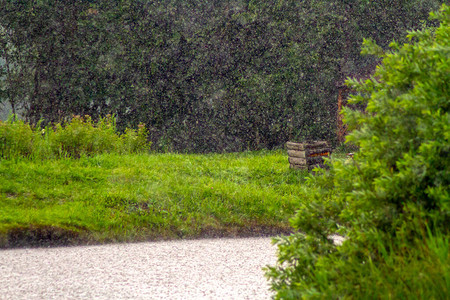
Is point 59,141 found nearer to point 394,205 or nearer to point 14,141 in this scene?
point 14,141

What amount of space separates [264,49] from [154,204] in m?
9.27

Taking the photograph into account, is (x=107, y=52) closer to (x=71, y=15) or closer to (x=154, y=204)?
(x=71, y=15)

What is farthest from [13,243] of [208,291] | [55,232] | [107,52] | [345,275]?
[107,52]

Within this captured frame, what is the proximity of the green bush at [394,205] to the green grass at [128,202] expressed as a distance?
302cm

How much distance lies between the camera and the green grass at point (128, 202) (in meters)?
6.19

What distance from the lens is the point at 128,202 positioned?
6957mm

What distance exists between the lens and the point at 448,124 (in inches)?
96.7

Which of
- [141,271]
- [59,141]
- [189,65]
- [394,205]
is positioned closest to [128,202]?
[141,271]

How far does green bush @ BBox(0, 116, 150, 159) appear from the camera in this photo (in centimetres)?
890

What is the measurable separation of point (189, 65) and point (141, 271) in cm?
1084

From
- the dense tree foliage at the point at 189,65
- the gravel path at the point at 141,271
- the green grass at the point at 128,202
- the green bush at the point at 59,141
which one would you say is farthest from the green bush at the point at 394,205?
the dense tree foliage at the point at 189,65

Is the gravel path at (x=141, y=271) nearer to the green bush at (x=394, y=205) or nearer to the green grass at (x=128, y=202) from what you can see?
the green grass at (x=128, y=202)

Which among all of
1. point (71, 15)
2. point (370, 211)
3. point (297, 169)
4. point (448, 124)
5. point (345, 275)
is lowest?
point (297, 169)

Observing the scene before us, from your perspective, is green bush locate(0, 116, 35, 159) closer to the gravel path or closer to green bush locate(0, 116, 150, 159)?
green bush locate(0, 116, 150, 159)
